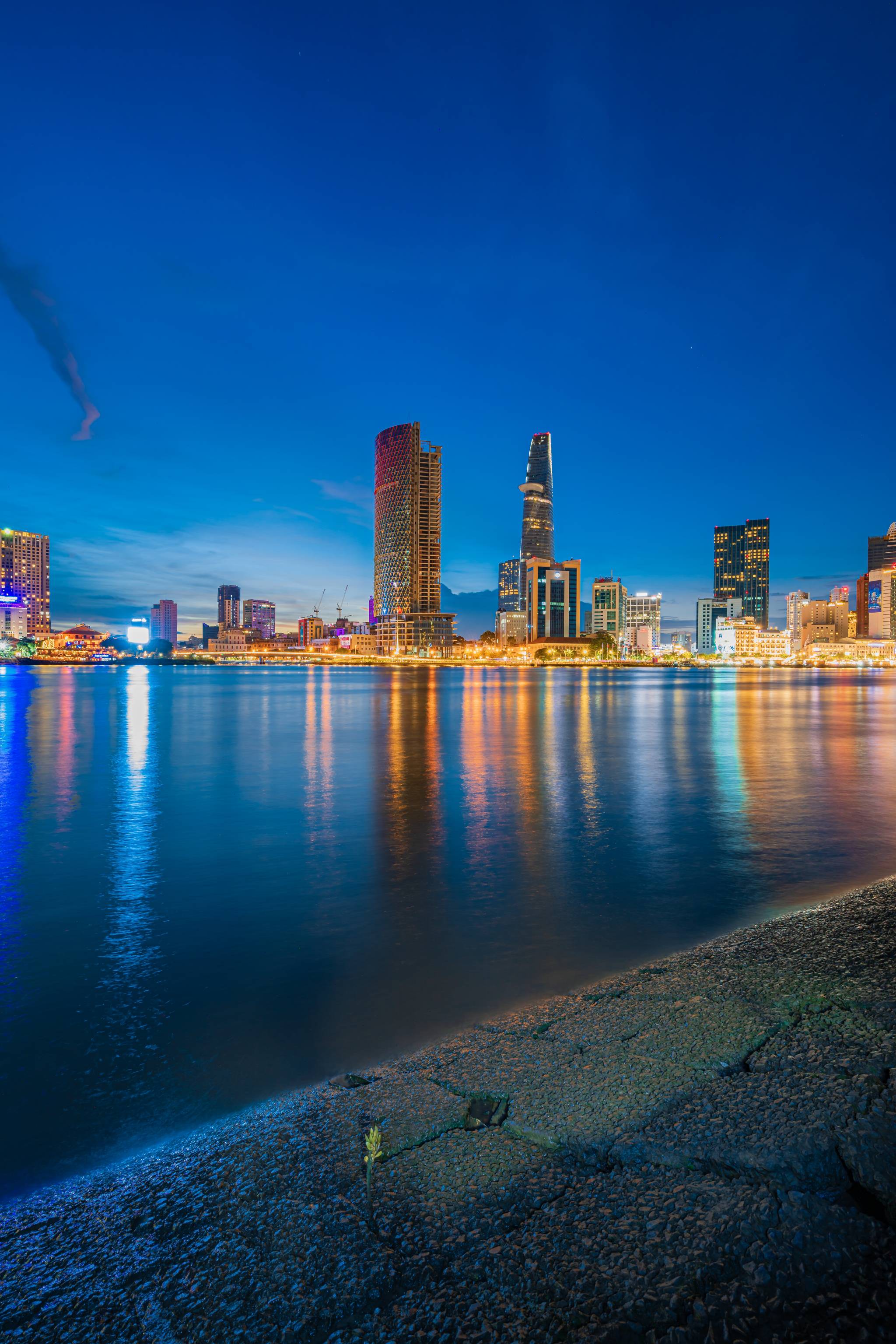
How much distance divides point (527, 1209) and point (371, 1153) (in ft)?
3.29

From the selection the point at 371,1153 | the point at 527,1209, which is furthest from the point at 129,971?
the point at 527,1209

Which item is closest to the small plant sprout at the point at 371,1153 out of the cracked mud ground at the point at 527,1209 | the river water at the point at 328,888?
the cracked mud ground at the point at 527,1209

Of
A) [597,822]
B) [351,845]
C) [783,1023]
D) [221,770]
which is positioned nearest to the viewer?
Answer: [783,1023]

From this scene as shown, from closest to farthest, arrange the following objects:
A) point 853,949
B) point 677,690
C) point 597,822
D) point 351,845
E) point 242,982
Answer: point 853,949
point 242,982
point 351,845
point 597,822
point 677,690

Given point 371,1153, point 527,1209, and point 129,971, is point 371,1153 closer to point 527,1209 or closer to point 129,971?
point 527,1209

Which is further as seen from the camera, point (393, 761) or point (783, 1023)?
point (393, 761)

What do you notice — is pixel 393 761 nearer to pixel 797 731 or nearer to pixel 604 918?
pixel 604 918

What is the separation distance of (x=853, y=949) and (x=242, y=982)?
6.57 metres

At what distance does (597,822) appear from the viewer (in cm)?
1595

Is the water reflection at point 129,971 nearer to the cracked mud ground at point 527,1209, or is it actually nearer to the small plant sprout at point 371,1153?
the cracked mud ground at point 527,1209

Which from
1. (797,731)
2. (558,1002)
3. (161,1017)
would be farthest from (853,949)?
(797,731)

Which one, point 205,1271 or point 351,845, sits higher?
point 205,1271

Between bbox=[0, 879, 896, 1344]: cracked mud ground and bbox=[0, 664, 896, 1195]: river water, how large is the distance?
4.25 feet

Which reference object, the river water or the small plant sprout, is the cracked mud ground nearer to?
the small plant sprout
